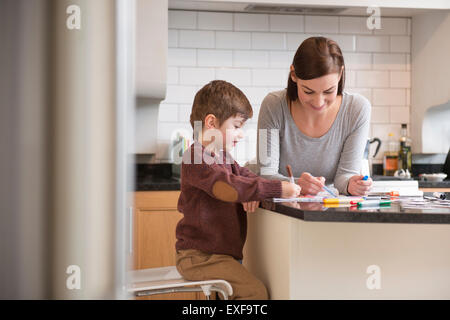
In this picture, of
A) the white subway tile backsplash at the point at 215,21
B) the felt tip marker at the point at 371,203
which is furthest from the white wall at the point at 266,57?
the felt tip marker at the point at 371,203

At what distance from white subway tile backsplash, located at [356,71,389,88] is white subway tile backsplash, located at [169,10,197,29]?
122cm

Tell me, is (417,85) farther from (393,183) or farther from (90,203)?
(90,203)

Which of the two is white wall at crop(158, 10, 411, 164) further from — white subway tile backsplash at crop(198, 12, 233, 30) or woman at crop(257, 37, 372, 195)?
woman at crop(257, 37, 372, 195)

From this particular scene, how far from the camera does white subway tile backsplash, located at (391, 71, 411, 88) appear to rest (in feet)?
12.0

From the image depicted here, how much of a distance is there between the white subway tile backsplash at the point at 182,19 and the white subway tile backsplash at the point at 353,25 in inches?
40.7

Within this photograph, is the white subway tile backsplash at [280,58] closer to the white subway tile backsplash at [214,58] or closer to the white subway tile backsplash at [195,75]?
the white subway tile backsplash at [214,58]

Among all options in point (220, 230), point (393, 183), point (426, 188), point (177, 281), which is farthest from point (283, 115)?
point (426, 188)

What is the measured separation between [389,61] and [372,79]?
0.60 ft

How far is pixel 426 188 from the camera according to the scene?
10.2 ft

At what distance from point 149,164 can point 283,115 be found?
163 cm

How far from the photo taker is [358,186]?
1.72 meters

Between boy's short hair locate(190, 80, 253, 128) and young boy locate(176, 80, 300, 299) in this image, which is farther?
boy's short hair locate(190, 80, 253, 128)

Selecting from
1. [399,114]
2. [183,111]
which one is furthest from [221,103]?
[399,114]

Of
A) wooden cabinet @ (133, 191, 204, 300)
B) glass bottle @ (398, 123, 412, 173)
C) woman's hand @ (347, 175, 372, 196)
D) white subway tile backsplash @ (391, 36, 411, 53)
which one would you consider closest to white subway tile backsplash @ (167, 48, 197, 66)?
wooden cabinet @ (133, 191, 204, 300)
